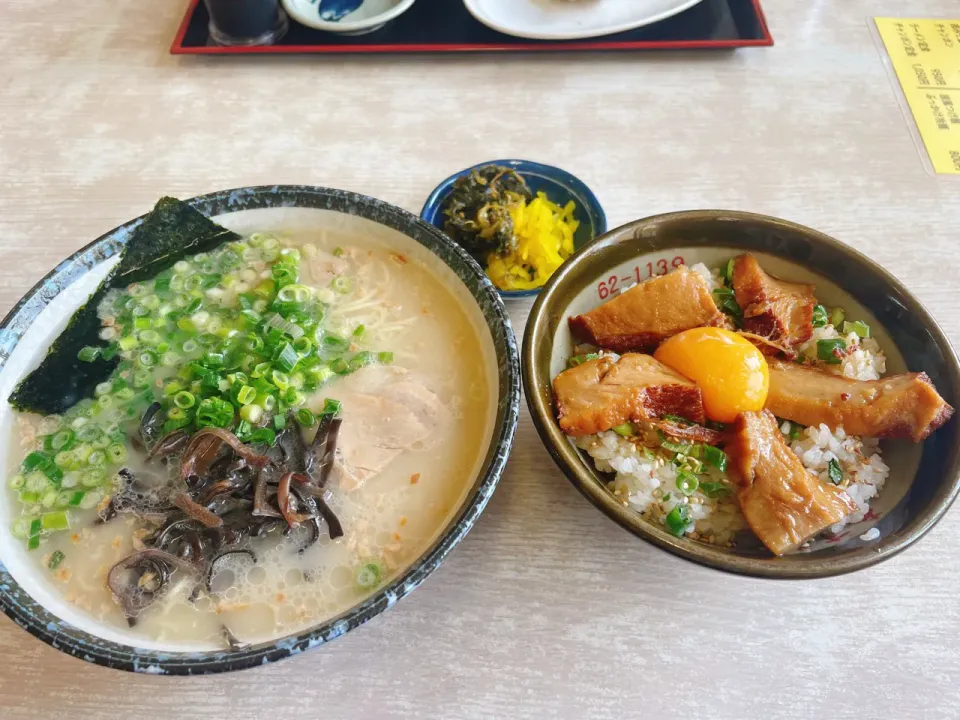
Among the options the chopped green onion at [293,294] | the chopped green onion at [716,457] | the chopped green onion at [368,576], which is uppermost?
the chopped green onion at [293,294]

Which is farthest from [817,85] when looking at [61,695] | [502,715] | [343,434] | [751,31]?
[61,695]

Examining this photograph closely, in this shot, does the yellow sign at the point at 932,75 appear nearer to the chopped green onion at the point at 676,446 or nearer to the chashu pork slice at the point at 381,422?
the chopped green onion at the point at 676,446

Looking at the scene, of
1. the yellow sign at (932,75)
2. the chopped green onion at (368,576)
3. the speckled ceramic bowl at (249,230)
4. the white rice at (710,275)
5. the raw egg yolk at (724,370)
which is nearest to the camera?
the speckled ceramic bowl at (249,230)

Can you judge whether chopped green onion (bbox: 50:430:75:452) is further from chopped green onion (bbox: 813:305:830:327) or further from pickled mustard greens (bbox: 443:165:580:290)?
chopped green onion (bbox: 813:305:830:327)

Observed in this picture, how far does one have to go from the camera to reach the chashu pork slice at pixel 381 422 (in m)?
1.45

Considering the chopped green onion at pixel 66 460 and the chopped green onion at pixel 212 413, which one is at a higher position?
the chopped green onion at pixel 212 413

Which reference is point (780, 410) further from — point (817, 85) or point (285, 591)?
point (817, 85)

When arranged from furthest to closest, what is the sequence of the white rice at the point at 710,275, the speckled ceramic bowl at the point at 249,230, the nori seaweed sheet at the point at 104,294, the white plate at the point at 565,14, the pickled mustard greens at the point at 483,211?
1. the white plate at the point at 565,14
2. the pickled mustard greens at the point at 483,211
3. the white rice at the point at 710,275
4. the nori seaweed sheet at the point at 104,294
5. the speckled ceramic bowl at the point at 249,230

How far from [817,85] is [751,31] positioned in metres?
0.33

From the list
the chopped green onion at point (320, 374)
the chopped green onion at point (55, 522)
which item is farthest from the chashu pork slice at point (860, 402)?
the chopped green onion at point (55, 522)

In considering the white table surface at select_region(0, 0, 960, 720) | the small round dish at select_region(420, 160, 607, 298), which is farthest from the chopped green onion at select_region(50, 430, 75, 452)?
the small round dish at select_region(420, 160, 607, 298)

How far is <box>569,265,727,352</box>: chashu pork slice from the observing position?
152 centimetres

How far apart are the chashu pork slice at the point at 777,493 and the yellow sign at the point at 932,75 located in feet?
4.93

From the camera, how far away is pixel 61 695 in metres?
1.29
